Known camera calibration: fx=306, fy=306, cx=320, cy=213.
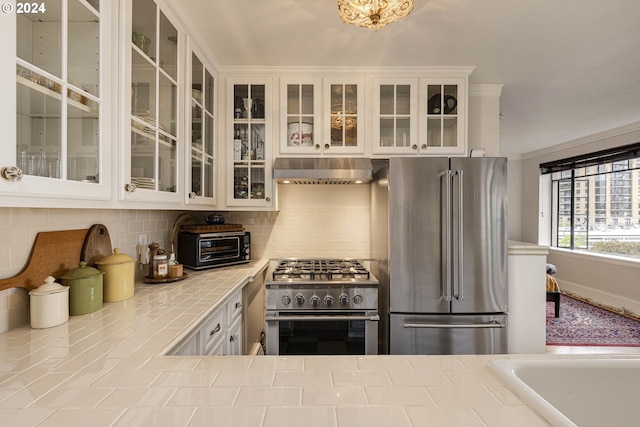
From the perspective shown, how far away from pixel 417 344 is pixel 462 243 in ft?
2.47

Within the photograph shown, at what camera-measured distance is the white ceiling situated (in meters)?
1.70

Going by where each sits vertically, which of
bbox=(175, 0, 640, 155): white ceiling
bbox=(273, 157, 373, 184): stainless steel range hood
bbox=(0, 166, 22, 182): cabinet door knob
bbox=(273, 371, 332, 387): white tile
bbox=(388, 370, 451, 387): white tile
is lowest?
bbox=(273, 371, 332, 387): white tile

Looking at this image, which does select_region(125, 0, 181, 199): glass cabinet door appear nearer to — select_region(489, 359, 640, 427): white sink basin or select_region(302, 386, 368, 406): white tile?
select_region(302, 386, 368, 406): white tile

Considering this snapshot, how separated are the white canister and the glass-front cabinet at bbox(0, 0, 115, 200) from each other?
1.29 feet

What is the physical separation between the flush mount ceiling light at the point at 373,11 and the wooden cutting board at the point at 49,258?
5.43 ft

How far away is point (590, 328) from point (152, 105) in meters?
4.88

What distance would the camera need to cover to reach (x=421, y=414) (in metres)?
0.63

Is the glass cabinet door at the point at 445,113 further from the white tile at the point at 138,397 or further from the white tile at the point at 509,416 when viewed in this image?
the white tile at the point at 138,397

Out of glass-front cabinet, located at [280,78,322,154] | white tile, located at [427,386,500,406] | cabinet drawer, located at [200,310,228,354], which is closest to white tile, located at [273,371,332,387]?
white tile, located at [427,386,500,406]

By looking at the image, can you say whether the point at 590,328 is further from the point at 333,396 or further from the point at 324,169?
the point at 333,396

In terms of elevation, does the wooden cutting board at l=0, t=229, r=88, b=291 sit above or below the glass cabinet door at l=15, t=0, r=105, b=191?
A: below

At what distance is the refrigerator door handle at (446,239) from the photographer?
2.07 m

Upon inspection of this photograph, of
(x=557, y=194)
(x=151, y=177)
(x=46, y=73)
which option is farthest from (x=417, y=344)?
(x=557, y=194)

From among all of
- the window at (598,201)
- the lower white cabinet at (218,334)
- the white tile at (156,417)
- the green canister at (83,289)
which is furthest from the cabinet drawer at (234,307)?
the window at (598,201)
